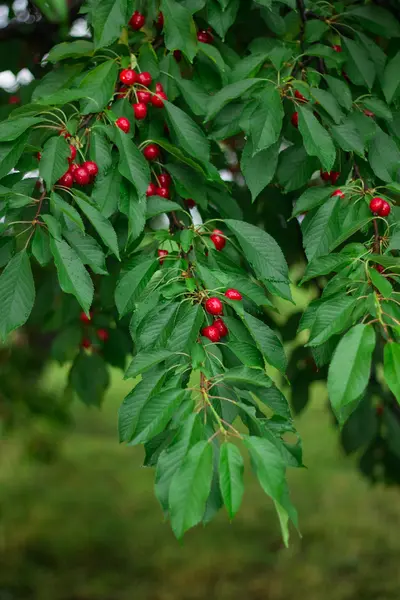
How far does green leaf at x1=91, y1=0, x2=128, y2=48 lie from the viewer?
1.52m

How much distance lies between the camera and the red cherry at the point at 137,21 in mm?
1836

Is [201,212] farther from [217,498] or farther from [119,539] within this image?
[119,539]

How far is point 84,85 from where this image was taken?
1.54 metres

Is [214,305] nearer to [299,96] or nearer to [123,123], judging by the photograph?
[123,123]

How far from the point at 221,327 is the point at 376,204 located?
415 mm

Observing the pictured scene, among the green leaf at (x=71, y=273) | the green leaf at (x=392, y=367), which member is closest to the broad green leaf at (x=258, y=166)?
the green leaf at (x=71, y=273)

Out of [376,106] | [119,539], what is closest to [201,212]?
[376,106]

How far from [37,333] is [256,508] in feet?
7.66

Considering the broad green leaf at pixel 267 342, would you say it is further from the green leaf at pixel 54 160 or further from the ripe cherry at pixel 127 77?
the ripe cherry at pixel 127 77

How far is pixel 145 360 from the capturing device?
4.14 ft

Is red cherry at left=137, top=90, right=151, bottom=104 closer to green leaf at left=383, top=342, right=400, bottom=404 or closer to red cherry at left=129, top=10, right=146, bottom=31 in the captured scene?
red cherry at left=129, top=10, right=146, bottom=31

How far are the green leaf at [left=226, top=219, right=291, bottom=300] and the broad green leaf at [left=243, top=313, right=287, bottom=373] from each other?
117mm

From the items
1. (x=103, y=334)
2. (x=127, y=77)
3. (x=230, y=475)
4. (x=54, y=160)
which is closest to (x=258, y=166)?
(x=127, y=77)

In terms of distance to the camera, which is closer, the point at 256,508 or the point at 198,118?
the point at 198,118
